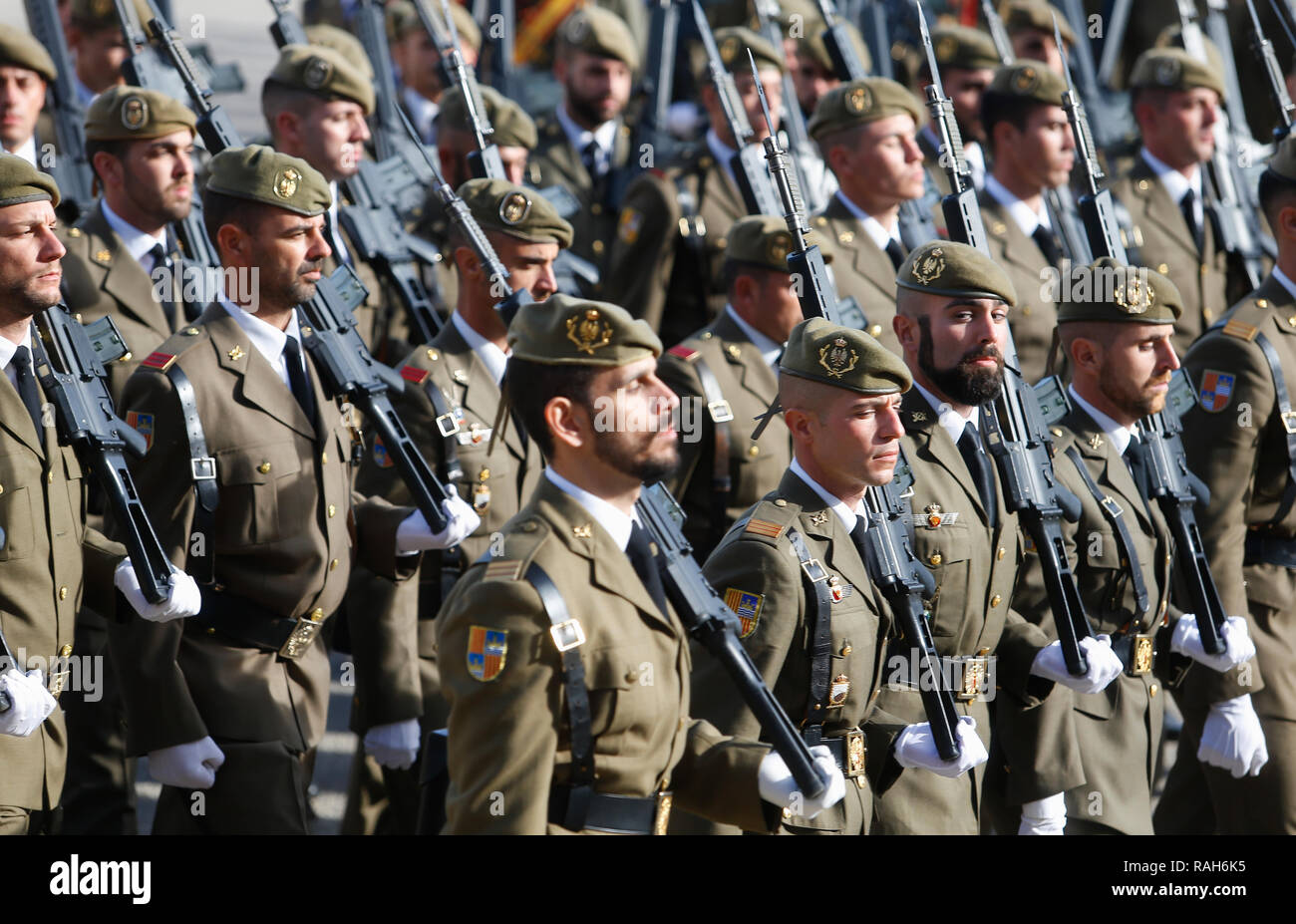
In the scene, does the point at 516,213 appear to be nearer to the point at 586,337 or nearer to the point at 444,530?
the point at 444,530

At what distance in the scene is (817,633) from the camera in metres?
5.09

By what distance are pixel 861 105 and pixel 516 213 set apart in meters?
2.09

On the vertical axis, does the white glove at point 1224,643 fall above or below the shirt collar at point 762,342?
below

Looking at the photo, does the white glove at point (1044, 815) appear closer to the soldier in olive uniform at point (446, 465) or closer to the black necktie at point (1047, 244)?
the soldier in olive uniform at point (446, 465)

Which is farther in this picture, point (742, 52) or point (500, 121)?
point (742, 52)

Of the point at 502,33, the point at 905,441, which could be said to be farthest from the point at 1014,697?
the point at 502,33

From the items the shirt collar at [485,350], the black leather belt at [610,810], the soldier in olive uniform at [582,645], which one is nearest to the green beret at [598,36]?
the shirt collar at [485,350]

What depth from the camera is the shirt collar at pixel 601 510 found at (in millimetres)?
4371

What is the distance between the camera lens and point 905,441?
5.85 meters

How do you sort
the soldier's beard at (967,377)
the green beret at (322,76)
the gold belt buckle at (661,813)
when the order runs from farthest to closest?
the green beret at (322,76) < the soldier's beard at (967,377) < the gold belt buckle at (661,813)

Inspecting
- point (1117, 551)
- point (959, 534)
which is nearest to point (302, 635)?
point (959, 534)

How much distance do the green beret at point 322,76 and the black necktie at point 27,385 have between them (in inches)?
112
